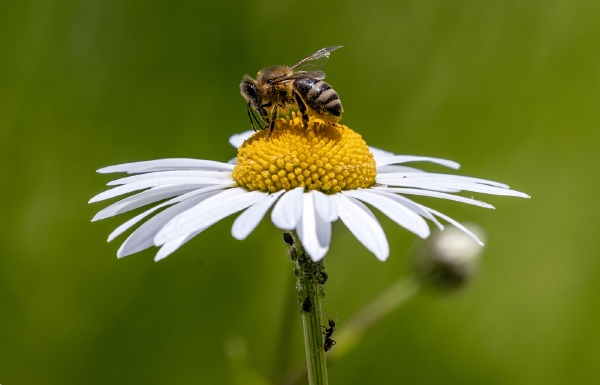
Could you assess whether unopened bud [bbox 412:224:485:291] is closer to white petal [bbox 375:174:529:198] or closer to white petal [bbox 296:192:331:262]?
white petal [bbox 375:174:529:198]

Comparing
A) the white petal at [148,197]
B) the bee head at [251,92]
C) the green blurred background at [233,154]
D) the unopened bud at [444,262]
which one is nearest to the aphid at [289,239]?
the white petal at [148,197]

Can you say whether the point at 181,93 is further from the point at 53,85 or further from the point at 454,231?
the point at 454,231

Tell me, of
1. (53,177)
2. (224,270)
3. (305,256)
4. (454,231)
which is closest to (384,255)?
(305,256)

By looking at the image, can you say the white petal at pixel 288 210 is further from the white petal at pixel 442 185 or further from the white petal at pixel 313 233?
the white petal at pixel 442 185

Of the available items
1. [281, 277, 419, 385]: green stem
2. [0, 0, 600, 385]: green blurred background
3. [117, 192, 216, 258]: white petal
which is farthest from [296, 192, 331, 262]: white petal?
[0, 0, 600, 385]: green blurred background

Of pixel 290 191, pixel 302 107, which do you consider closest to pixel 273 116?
pixel 302 107

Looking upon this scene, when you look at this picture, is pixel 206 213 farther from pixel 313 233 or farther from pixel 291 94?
pixel 291 94
